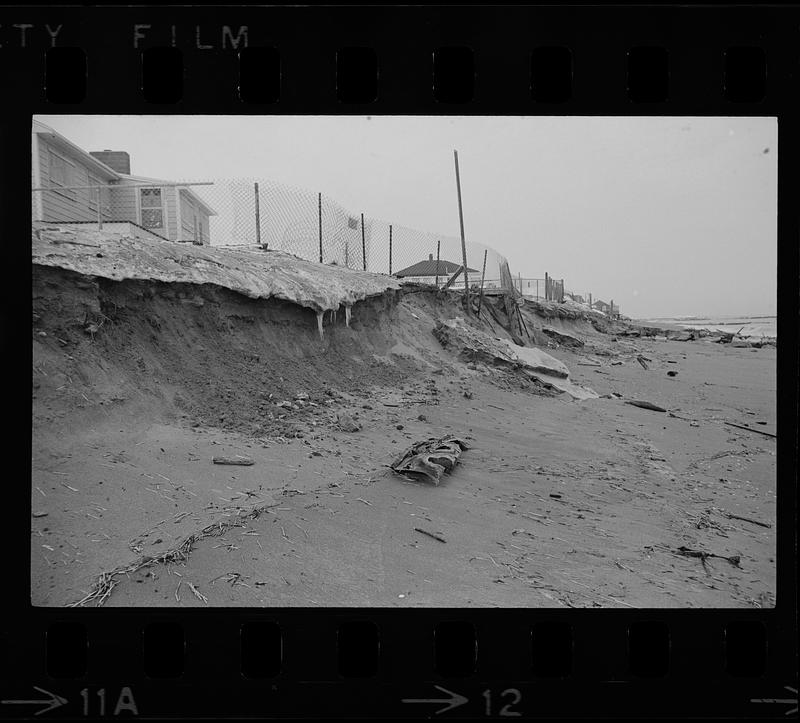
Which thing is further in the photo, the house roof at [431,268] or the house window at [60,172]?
the house roof at [431,268]

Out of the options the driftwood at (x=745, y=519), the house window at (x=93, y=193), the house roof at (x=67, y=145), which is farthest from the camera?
the house roof at (x=67, y=145)

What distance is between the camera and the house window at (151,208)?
1359cm

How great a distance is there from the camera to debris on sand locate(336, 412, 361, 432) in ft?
22.2

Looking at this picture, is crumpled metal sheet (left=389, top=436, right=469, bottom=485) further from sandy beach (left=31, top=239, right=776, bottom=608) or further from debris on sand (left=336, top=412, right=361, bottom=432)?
debris on sand (left=336, top=412, right=361, bottom=432)

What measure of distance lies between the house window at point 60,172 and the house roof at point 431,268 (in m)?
9.23

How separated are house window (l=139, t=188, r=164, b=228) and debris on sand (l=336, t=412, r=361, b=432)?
947 centimetres

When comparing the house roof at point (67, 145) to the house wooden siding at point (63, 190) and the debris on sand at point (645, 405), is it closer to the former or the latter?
the house wooden siding at point (63, 190)

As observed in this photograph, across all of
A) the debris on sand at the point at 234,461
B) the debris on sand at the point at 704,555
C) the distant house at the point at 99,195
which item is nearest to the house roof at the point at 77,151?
the distant house at the point at 99,195

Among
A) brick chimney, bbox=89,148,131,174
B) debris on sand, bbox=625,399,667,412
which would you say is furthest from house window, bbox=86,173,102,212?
debris on sand, bbox=625,399,667,412

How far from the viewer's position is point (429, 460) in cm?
534

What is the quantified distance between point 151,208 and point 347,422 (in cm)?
1063
